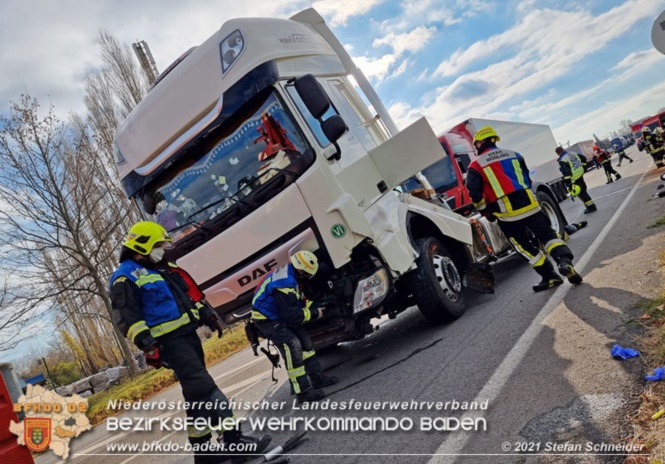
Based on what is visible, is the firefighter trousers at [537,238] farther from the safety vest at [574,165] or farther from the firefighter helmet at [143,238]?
the safety vest at [574,165]

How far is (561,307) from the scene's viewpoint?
4344mm

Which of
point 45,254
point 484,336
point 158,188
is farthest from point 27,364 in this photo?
point 484,336

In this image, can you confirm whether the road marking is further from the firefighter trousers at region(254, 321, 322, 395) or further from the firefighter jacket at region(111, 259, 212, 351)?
the firefighter jacket at region(111, 259, 212, 351)

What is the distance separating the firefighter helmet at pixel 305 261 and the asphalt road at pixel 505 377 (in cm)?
114

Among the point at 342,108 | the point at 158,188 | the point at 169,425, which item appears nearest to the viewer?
the point at 158,188

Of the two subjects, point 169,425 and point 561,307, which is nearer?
point 561,307

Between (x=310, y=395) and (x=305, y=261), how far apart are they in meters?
1.30

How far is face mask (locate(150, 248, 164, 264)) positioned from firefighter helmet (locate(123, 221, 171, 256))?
0.15ft

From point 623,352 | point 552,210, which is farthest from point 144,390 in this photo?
point 623,352

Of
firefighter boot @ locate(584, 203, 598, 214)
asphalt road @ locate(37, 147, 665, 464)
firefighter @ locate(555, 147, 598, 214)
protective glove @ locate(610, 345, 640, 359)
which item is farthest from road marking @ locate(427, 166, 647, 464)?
firefighter @ locate(555, 147, 598, 214)

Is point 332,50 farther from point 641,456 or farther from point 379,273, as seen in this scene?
point 641,456

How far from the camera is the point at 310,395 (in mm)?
4316

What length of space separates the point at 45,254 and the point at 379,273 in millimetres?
14035

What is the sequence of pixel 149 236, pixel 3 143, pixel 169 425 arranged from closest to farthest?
1. pixel 149 236
2. pixel 169 425
3. pixel 3 143
